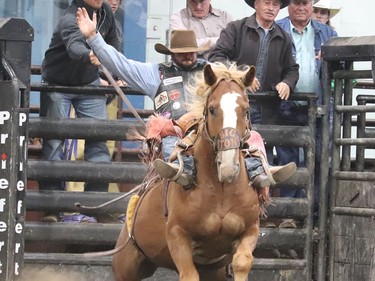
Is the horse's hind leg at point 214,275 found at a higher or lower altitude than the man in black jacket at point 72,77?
lower

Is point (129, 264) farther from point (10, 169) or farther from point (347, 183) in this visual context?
point (347, 183)

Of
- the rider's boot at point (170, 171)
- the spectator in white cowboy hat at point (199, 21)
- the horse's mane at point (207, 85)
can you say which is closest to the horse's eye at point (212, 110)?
the horse's mane at point (207, 85)

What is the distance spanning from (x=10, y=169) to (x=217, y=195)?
5.74ft

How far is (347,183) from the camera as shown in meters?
8.74

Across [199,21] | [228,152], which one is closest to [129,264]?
[228,152]

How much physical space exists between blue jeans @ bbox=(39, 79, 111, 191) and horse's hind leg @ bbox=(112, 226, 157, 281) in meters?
1.02

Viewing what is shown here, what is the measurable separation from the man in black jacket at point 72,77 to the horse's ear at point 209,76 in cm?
183

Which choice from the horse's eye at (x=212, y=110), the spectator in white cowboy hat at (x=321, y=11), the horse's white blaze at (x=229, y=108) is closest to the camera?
the horse's white blaze at (x=229, y=108)

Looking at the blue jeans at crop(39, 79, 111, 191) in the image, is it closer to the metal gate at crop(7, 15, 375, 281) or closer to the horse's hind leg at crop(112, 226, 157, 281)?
the metal gate at crop(7, 15, 375, 281)

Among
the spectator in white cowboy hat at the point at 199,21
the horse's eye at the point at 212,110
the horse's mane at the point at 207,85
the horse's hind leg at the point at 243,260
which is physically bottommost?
the horse's hind leg at the point at 243,260

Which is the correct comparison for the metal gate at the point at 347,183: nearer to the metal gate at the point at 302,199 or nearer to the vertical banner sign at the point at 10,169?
the metal gate at the point at 302,199

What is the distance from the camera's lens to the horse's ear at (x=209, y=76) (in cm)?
687

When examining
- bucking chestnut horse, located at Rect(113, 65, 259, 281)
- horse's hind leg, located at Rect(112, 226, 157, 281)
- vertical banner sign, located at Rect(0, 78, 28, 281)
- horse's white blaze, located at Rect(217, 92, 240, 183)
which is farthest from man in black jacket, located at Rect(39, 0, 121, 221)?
horse's white blaze, located at Rect(217, 92, 240, 183)

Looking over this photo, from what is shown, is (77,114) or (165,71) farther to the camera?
(77,114)
